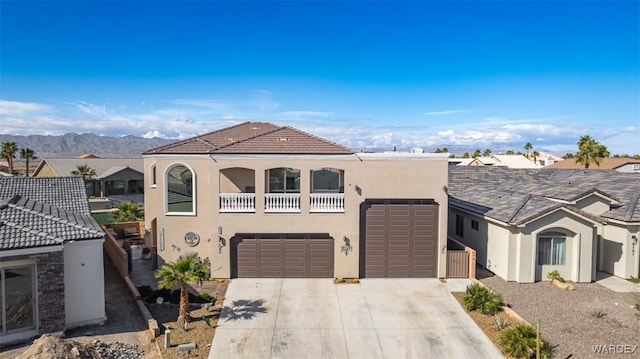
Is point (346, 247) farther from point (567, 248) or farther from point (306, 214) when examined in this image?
point (567, 248)

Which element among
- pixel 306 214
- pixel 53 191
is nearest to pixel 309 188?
pixel 306 214

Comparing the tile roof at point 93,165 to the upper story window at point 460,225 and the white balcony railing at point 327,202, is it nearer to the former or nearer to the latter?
the white balcony railing at point 327,202

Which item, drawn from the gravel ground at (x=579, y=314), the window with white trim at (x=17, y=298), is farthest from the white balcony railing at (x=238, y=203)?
the gravel ground at (x=579, y=314)

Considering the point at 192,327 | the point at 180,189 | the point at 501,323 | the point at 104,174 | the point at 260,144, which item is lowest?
the point at 192,327

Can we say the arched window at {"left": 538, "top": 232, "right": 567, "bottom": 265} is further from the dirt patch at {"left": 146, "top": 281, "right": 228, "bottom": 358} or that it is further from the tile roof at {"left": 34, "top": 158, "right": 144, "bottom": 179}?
the tile roof at {"left": 34, "top": 158, "right": 144, "bottom": 179}

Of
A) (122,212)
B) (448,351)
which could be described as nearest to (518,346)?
(448,351)

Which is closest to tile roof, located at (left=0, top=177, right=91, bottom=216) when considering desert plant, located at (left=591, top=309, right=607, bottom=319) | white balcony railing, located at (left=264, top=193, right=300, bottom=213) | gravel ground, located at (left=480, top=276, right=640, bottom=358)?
white balcony railing, located at (left=264, top=193, right=300, bottom=213)
